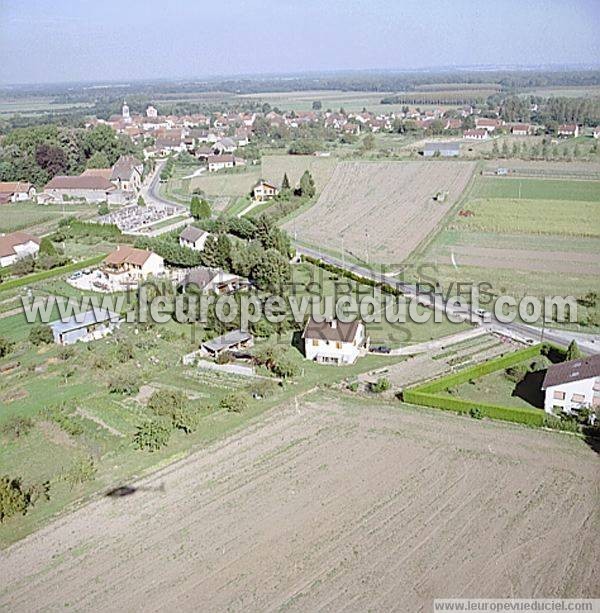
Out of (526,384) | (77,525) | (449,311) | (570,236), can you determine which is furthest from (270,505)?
(570,236)

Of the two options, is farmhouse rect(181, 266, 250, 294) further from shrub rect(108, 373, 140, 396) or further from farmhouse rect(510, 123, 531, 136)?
farmhouse rect(510, 123, 531, 136)

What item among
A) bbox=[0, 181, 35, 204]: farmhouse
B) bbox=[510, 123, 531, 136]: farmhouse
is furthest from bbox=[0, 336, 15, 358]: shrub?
bbox=[510, 123, 531, 136]: farmhouse

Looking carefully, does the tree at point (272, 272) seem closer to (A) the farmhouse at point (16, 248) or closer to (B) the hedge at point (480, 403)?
(B) the hedge at point (480, 403)

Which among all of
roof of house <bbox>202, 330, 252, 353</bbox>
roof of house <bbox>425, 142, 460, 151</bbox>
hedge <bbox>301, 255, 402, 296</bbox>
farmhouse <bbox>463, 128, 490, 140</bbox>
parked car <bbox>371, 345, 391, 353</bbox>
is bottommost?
parked car <bbox>371, 345, 391, 353</bbox>

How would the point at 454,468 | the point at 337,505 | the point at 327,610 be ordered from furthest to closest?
the point at 454,468
the point at 337,505
the point at 327,610

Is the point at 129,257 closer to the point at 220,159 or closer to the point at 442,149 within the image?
the point at 220,159

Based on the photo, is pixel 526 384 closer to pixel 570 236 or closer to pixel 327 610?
pixel 327 610
